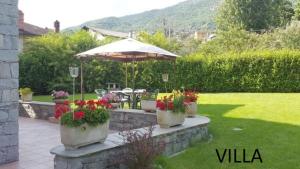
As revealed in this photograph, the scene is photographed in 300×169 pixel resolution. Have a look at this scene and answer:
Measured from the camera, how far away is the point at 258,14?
132 feet

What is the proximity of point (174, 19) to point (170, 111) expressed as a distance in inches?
3044

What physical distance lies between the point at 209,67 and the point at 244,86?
2.04m

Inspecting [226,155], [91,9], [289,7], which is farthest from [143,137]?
[289,7]

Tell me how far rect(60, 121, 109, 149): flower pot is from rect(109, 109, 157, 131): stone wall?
10.6 ft

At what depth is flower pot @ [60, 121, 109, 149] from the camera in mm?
5059

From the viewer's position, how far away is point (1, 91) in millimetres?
5914

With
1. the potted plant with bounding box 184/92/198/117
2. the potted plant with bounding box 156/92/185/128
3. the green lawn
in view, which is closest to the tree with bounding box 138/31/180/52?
the green lawn

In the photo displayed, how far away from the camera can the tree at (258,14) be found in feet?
132

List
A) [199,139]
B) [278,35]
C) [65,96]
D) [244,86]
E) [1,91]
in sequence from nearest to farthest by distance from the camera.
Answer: [1,91] → [199,139] → [65,96] → [244,86] → [278,35]

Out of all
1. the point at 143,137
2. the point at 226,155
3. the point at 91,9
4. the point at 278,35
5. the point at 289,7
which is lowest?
the point at 226,155

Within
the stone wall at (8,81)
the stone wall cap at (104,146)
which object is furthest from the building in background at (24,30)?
the stone wall cap at (104,146)

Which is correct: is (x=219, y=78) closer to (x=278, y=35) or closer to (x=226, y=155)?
(x=278, y=35)

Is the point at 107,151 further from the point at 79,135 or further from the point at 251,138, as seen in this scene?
the point at 251,138

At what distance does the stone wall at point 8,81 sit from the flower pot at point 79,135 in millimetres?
1408
